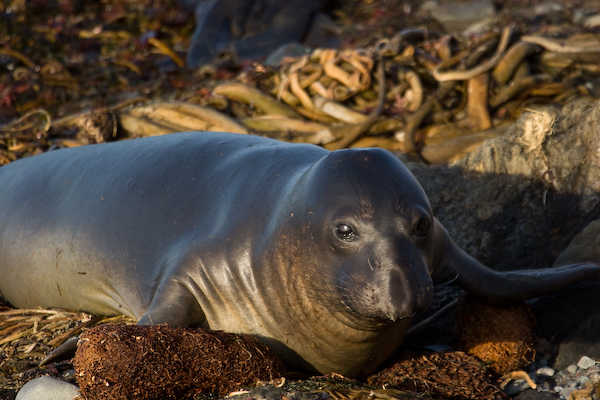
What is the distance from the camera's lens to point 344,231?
267cm

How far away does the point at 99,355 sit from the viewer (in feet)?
8.30

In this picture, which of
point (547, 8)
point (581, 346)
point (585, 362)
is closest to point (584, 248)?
point (581, 346)

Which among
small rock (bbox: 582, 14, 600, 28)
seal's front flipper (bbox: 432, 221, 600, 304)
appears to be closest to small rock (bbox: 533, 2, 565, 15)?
small rock (bbox: 582, 14, 600, 28)

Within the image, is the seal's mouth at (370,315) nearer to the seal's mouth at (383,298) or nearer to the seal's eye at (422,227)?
the seal's mouth at (383,298)

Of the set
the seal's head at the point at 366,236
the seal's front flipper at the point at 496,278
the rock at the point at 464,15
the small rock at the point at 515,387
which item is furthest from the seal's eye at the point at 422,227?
the rock at the point at 464,15

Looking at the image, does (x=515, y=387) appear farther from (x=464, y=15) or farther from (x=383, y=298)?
(x=464, y=15)

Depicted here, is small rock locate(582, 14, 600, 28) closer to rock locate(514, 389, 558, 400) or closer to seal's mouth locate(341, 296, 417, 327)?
rock locate(514, 389, 558, 400)

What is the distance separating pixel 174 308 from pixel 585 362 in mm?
1830

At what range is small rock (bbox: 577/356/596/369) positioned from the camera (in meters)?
3.14

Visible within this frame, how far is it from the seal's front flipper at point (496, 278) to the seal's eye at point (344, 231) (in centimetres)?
70

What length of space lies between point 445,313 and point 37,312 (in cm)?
214

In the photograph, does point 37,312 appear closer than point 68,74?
A: Yes

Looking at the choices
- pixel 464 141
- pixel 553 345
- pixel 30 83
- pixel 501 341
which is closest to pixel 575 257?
pixel 553 345

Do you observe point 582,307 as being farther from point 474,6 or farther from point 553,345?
point 474,6
